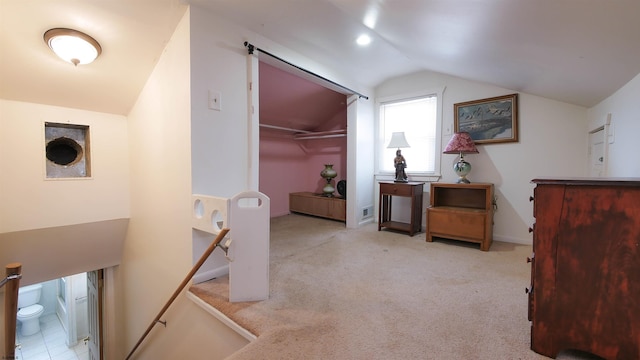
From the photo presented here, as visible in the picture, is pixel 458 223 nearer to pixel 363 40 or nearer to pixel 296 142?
pixel 363 40

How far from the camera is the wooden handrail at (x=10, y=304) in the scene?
4.26 feet

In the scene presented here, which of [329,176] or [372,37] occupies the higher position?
[372,37]

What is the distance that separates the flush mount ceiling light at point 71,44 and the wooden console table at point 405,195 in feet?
10.9

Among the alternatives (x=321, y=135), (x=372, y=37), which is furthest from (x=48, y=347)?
(x=372, y=37)

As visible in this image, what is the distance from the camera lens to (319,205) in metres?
4.59

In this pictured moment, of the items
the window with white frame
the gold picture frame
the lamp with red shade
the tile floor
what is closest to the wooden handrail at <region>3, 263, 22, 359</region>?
the lamp with red shade

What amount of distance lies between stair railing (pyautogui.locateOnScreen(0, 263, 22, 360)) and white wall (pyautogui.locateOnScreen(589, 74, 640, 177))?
147 inches

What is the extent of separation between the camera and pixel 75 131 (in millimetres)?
2775

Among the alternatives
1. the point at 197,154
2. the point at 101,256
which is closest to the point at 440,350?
the point at 197,154

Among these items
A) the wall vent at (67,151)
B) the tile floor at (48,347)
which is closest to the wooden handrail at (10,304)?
the wall vent at (67,151)

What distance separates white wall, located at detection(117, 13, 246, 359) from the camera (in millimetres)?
1942

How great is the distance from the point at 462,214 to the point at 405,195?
2.36 feet

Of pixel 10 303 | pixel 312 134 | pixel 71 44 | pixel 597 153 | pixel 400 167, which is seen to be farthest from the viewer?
pixel 312 134

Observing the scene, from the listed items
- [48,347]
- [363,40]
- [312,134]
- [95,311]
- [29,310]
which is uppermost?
[363,40]
